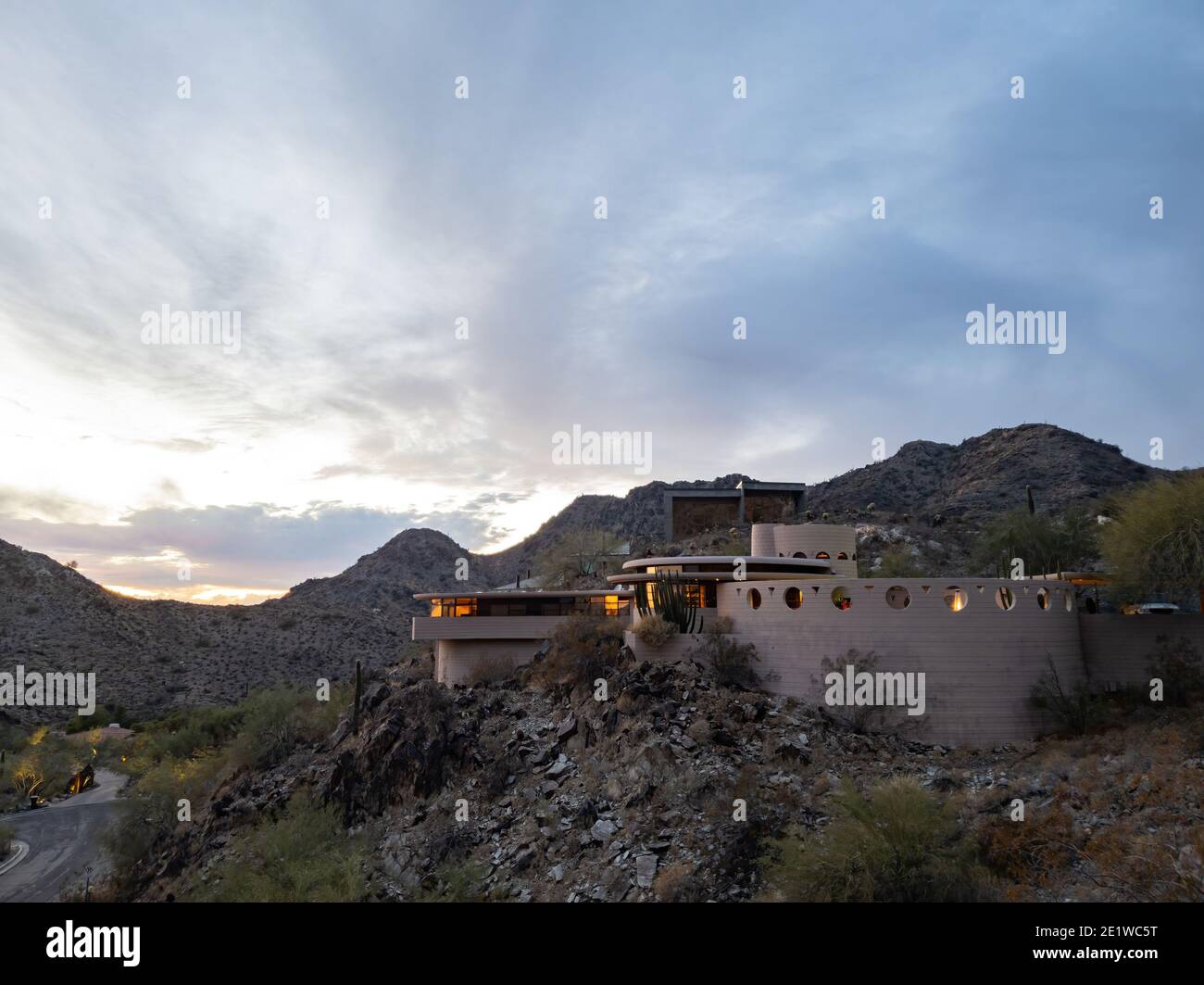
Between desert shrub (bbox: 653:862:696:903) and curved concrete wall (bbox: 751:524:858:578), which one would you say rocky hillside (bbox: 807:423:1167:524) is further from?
desert shrub (bbox: 653:862:696:903)

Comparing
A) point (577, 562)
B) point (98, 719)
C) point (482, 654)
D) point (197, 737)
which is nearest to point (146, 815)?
point (197, 737)

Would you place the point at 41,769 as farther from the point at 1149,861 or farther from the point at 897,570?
the point at 1149,861

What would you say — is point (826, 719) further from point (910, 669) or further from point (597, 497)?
point (597, 497)

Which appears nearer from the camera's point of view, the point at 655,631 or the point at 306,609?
the point at 655,631

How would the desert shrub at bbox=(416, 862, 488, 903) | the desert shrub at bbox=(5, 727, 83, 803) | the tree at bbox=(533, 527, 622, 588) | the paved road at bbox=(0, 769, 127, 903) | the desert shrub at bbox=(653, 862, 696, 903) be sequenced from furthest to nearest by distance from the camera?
the desert shrub at bbox=(5, 727, 83, 803), the tree at bbox=(533, 527, 622, 588), the paved road at bbox=(0, 769, 127, 903), the desert shrub at bbox=(416, 862, 488, 903), the desert shrub at bbox=(653, 862, 696, 903)

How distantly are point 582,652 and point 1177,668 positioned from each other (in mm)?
24109

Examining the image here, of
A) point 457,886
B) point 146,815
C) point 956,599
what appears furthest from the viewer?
point 146,815

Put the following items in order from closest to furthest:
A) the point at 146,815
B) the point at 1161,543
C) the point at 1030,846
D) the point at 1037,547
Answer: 1. the point at 1030,846
2. the point at 1161,543
3. the point at 146,815
4. the point at 1037,547

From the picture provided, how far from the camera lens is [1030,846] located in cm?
1748

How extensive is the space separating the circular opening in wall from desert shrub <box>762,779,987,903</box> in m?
11.5

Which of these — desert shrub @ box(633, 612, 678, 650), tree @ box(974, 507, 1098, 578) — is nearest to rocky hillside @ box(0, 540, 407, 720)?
desert shrub @ box(633, 612, 678, 650)

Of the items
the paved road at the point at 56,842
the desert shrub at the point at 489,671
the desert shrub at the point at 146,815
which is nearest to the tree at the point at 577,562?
the desert shrub at the point at 489,671

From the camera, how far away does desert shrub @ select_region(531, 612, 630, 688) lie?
32.1 metres

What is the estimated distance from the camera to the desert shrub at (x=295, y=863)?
2230 centimetres
